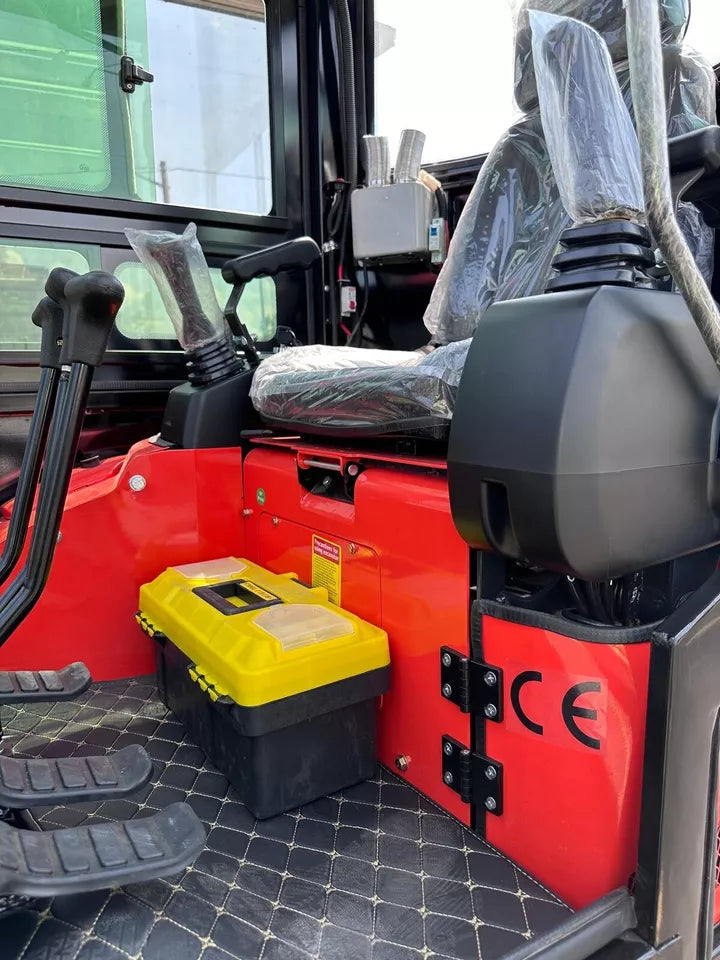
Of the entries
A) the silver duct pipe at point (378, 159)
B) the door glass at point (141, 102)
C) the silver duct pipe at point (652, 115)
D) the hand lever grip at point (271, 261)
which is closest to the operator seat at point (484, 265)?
the hand lever grip at point (271, 261)

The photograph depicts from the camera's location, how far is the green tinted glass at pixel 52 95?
2.10 metres

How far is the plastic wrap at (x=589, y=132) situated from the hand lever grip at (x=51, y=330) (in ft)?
2.52

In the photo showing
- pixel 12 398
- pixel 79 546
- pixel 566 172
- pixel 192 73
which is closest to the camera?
pixel 566 172

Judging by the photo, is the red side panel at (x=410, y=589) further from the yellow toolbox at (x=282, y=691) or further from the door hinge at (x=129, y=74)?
the door hinge at (x=129, y=74)

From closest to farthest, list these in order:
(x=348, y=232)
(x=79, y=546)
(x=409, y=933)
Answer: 1. (x=409, y=933)
2. (x=79, y=546)
3. (x=348, y=232)

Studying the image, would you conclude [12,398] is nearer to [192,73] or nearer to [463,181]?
[192,73]

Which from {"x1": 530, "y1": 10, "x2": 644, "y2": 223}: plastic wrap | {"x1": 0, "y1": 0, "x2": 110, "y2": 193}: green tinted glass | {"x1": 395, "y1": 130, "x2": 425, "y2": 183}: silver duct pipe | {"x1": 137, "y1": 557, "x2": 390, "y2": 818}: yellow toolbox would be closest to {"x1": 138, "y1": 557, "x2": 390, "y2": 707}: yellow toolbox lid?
{"x1": 137, "y1": 557, "x2": 390, "y2": 818}: yellow toolbox

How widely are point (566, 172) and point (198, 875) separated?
1119mm

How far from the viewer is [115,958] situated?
85cm

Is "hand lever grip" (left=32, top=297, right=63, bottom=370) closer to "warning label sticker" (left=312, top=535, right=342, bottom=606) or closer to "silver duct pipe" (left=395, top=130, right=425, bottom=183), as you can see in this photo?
"warning label sticker" (left=312, top=535, right=342, bottom=606)

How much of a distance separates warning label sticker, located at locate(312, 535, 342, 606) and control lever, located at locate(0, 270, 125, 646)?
0.63 meters

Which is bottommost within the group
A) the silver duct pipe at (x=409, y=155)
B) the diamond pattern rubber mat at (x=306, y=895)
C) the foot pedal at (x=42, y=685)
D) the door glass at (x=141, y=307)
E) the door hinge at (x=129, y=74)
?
the diamond pattern rubber mat at (x=306, y=895)

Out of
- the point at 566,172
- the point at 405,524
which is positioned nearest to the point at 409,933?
the point at 405,524

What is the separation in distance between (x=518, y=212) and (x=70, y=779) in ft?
5.22
